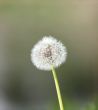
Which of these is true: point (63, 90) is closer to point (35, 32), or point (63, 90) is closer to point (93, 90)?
point (93, 90)

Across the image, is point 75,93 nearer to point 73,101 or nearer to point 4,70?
point 73,101

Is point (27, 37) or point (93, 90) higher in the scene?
point (27, 37)

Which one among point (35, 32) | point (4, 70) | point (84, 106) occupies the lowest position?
point (84, 106)

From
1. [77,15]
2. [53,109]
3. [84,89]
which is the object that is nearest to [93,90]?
[84,89]
